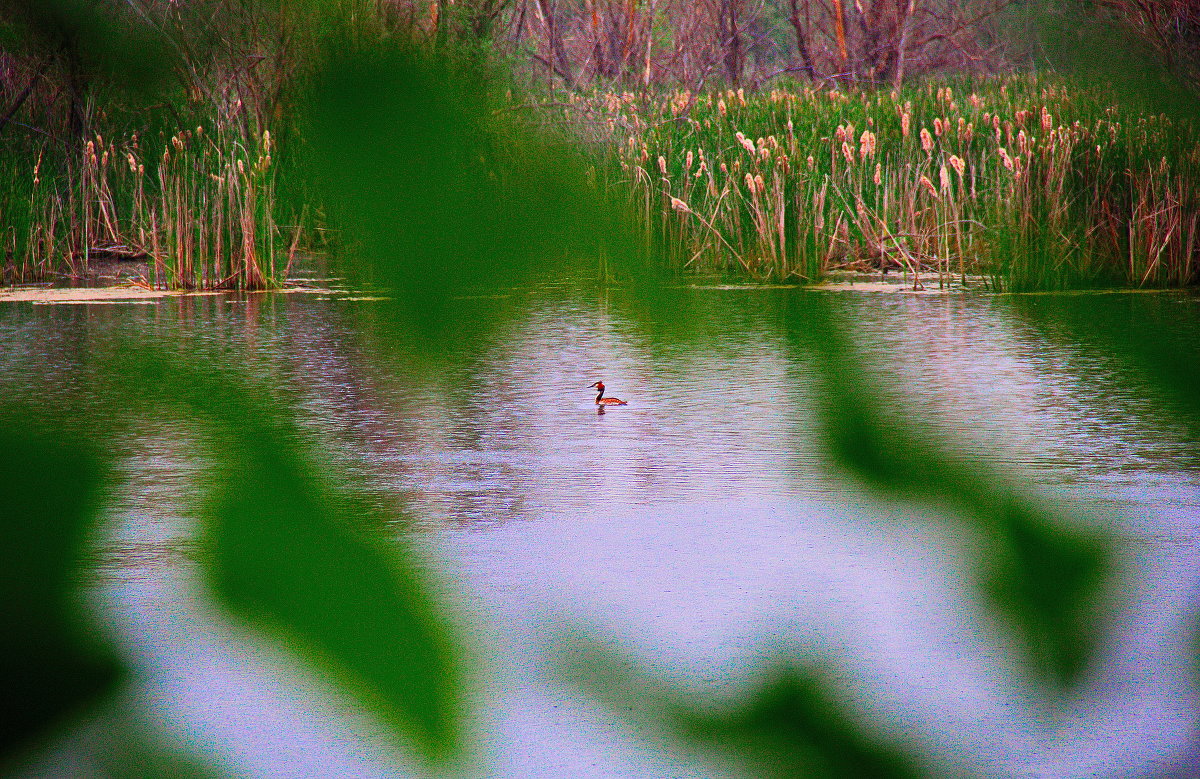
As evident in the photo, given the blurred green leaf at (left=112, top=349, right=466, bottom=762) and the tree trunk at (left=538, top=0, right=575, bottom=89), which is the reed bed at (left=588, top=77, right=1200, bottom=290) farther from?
the blurred green leaf at (left=112, top=349, right=466, bottom=762)

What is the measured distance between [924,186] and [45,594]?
23.0 ft

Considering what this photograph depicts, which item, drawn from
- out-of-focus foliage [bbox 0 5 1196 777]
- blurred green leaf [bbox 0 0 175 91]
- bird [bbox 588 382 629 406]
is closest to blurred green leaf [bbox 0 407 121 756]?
out-of-focus foliage [bbox 0 5 1196 777]

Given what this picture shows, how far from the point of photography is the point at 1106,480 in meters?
3.51

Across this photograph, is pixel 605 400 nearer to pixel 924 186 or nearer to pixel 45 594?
pixel 924 186

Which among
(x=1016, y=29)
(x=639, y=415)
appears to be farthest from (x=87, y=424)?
(x=639, y=415)

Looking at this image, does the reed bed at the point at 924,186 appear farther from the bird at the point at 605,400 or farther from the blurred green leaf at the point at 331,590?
the bird at the point at 605,400

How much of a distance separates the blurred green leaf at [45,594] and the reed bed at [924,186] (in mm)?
177

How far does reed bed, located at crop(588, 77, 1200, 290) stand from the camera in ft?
1.82

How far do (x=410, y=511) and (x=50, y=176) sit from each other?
261cm

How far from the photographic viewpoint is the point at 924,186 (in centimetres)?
710

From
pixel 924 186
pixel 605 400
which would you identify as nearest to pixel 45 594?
pixel 605 400

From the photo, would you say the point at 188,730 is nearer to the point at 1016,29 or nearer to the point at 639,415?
the point at 1016,29

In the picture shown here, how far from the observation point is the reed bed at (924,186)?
55 cm

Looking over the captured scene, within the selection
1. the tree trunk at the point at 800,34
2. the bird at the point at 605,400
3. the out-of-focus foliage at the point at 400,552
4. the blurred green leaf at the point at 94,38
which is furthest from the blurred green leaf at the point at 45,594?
the bird at the point at 605,400
